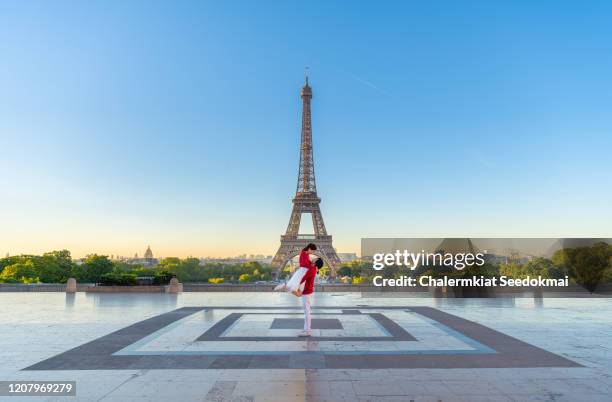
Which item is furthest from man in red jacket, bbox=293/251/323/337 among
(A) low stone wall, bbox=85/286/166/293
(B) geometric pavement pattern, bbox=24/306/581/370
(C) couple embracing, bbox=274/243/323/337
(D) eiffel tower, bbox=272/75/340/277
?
(D) eiffel tower, bbox=272/75/340/277

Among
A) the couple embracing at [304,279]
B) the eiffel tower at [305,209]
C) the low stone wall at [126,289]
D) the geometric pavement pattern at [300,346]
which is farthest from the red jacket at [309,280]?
the eiffel tower at [305,209]

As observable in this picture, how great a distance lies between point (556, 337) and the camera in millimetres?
11570

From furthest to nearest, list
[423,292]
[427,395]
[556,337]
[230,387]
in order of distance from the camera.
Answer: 1. [423,292]
2. [556,337]
3. [230,387]
4. [427,395]

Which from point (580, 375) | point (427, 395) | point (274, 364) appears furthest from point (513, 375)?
point (274, 364)

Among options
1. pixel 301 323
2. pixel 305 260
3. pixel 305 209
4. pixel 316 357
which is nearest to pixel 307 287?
pixel 305 260

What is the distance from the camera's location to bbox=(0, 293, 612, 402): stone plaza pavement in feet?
21.9

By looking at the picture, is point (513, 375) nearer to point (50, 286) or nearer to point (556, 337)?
point (556, 337)

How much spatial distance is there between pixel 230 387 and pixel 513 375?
15.3ft

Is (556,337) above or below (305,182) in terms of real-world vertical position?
below

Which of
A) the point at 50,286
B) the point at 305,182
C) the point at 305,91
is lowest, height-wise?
the point at 50,286

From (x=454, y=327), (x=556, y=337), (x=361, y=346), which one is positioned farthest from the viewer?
(x=454, y=327)

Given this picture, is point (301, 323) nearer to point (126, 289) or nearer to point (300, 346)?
point (300, 346)

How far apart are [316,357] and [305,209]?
64819mm

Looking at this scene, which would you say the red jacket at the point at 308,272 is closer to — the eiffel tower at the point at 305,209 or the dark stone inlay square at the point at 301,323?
the dark stone inlay square at the point at 301,323
